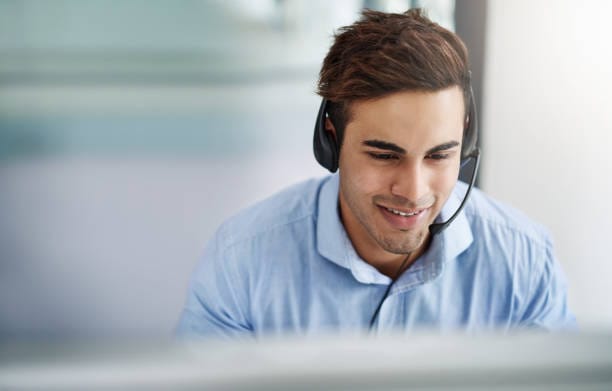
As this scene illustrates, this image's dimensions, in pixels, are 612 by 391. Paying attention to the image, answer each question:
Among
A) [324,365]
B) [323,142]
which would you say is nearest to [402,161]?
[323,142]

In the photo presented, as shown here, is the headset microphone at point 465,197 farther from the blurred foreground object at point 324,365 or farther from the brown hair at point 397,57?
the blurred foreground object at point 324,365

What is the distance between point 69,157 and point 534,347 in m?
0.70

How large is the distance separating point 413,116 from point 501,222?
247 millimetres

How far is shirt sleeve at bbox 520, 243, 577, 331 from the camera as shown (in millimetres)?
849

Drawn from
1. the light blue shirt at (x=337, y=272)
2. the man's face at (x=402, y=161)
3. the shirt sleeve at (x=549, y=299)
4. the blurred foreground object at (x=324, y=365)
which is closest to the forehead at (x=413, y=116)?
the man's face at (x=402, y=161)

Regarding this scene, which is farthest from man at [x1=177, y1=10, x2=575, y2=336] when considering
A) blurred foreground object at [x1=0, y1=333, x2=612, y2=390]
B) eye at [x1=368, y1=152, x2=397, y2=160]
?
blurred foreground object at [x1=0, y1=333, x2=612, y2=390]

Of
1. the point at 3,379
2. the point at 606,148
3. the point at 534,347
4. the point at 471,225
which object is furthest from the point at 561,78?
→ the point at 3,379

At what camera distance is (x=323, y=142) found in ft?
2.84

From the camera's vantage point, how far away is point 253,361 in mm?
422

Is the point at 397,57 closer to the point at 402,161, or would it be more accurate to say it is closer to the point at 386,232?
the point at 402,161

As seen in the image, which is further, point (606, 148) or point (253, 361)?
point (606, 148)

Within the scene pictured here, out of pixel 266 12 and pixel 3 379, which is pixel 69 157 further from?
pixel 3 379

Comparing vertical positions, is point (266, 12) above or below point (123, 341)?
above

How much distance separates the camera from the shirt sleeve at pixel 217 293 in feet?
2.87
